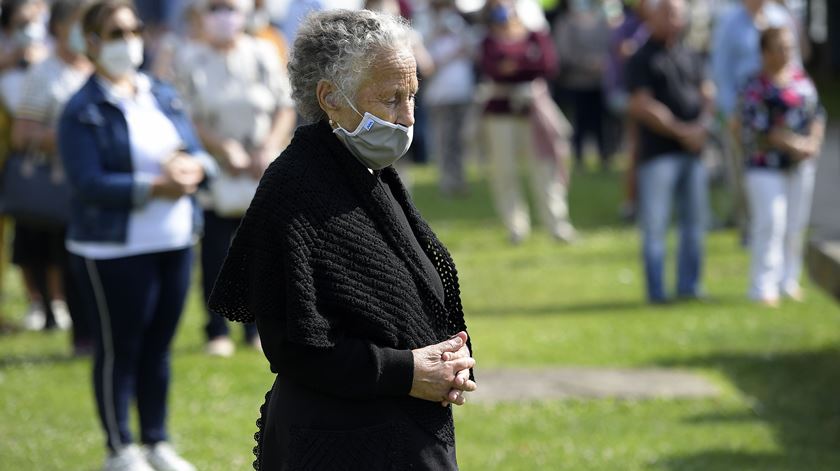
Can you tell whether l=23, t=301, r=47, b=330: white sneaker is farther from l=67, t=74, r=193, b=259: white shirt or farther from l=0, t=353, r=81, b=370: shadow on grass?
l=67, t=74, r=193, b=259: white shirt

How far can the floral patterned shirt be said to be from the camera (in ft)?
34.0

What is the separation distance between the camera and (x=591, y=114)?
20500mm

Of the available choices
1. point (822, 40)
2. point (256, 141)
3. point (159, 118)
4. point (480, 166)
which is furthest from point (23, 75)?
point (822, 40)

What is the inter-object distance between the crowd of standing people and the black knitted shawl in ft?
0.35

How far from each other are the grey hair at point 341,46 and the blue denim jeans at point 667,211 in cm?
750

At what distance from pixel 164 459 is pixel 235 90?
3001 millimetres

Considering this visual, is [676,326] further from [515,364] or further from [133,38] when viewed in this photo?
[133,38]

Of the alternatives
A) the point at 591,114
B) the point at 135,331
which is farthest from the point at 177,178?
the point at 591,114

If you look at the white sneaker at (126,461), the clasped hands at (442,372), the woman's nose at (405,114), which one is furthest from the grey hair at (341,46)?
the white sneaker at (126,461)

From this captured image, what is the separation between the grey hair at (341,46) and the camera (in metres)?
3.64

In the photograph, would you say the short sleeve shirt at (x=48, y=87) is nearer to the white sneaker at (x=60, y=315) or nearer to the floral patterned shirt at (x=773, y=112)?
the white sneaker at (x=60, y=315)

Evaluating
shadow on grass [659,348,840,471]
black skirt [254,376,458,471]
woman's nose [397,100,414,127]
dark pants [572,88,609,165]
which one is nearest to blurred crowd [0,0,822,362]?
shadow on grass [659,348,840,471]

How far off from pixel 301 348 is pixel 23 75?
268 inches

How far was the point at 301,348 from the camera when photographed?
141 inches
